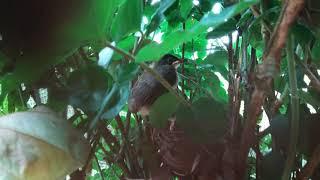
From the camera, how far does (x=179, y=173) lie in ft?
1.67

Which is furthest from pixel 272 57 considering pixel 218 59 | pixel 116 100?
pixel 218 59

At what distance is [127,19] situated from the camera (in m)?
0.47

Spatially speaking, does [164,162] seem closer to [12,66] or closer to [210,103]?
[210,103]

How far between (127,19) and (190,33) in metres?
0.13

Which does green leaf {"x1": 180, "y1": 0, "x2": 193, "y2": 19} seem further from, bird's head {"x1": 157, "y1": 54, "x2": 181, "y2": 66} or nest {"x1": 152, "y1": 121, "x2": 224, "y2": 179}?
nest {"x1": 152, "y1": 121, "x2": 224, "y2": 179}

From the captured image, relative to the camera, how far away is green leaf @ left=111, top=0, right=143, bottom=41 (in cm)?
47

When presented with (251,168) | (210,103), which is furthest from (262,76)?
(251,168)

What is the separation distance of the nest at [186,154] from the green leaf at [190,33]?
0.44 feet

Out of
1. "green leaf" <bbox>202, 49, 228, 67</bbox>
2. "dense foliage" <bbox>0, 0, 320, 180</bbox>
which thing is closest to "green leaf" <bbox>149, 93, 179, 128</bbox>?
"dense foliage" <bbox>0, 0, 320, 180</bbox>

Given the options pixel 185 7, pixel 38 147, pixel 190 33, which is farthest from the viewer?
pixel 185 7

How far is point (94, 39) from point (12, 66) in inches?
6.0

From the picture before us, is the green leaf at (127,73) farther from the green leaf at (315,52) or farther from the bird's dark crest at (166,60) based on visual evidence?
the green leaf at (315,52)

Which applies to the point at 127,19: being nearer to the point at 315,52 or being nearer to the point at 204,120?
the point at 204,120

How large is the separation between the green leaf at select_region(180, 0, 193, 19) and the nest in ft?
0.55
